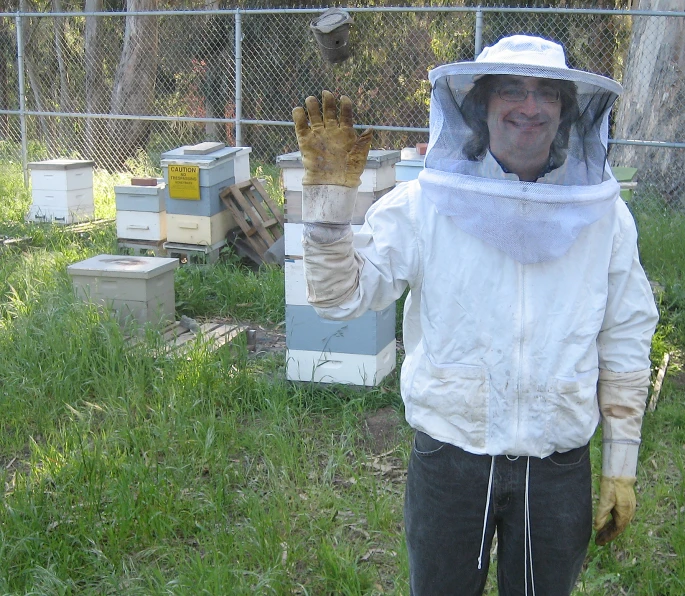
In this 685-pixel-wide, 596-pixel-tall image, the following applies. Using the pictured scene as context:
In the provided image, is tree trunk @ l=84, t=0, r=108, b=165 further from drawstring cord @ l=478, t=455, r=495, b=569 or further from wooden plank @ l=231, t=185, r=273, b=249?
drawstring cord @ l=478, t=455, r=495, b=569

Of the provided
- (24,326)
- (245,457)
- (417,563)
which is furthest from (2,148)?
(417,563)

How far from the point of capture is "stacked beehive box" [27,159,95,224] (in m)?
7.60

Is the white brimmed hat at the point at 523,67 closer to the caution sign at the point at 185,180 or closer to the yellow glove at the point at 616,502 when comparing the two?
the yellow glove at the point at 616,502

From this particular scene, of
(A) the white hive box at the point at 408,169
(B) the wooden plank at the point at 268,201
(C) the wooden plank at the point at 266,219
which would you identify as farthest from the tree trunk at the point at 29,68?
(A) the white hive box at the point at 408,169

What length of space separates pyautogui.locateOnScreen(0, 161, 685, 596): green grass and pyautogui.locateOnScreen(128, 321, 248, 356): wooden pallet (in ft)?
0.30

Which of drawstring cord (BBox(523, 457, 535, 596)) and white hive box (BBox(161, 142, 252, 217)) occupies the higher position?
white hive box (BBox(161, 142, 252, 217))

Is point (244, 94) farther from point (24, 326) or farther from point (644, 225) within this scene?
point (24, 326)

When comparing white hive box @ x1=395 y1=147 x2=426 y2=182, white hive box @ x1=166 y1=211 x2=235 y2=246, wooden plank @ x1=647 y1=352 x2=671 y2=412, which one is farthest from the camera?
white hive box @ x1=166 y1=211 x2=235 y2=246

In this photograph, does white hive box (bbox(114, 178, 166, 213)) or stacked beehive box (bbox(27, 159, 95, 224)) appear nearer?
white hive box (bbox(114, 178, 166, 213))

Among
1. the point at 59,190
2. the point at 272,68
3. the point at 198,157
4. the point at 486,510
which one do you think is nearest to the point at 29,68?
the point at 272,68

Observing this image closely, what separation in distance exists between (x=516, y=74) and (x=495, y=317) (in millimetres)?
512

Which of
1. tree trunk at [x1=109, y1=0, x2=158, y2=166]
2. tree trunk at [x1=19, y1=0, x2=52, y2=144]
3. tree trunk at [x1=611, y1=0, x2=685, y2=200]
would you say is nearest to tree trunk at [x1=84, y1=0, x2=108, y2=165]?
tree trunk at [x1=109, y1=0, x2=158, y2=166]

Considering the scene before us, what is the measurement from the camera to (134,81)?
1296 cm

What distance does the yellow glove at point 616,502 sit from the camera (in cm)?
196
